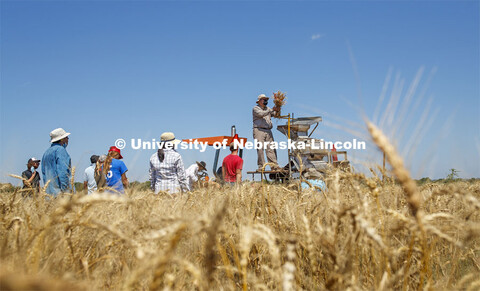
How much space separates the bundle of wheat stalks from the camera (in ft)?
3.18

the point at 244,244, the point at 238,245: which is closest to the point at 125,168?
the point at 238,245

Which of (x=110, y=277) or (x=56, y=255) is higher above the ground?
(x=56, y=255)

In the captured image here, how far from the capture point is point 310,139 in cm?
852

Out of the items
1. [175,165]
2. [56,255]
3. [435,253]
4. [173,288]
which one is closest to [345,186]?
[435,253]

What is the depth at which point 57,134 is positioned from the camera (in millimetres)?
5250

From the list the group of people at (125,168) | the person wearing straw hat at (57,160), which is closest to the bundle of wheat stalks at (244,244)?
the group of people at (125,168)

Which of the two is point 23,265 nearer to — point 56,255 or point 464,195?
point 56,255

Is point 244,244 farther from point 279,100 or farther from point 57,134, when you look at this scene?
point 279,100

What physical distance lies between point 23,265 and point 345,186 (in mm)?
2319

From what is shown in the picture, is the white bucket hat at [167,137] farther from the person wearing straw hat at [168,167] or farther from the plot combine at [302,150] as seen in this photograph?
the plot combine at [302,150]

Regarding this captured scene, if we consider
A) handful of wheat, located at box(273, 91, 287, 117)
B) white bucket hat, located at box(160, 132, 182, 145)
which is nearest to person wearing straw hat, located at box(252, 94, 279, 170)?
handful of wheat, located at box(273, 91, 287, 117)

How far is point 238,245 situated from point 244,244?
498 mm

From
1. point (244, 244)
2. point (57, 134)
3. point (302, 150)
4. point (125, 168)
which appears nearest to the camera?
point (244, 244)

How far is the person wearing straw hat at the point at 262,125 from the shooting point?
8539 millimetres
